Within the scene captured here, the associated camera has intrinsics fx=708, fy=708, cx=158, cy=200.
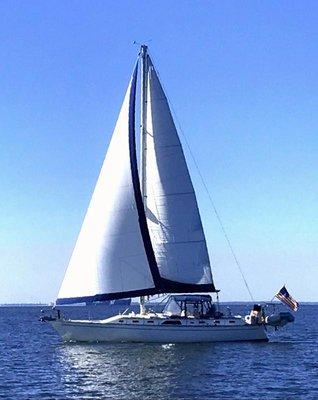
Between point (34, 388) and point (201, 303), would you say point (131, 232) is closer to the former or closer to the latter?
point (201, 303)

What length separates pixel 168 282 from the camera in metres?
48.5

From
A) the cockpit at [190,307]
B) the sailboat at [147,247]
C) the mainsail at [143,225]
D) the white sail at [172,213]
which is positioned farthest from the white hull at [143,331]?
the white sail at [172,213]

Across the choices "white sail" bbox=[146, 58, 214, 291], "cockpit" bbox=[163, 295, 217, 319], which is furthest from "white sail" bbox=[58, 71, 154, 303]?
"cockpit" bbox=[163, 295, 217, 319]

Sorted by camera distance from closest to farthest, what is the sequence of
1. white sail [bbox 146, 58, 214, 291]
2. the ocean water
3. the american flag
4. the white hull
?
1. the ocean water
2. the white hull
3. white sail [bbox 146, 58, 214, 291]
4. the american flag

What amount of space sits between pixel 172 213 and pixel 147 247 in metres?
3.26

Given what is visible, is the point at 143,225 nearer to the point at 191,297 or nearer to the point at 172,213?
the point at 172,213

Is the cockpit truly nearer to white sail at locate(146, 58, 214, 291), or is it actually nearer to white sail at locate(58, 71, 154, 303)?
white sail at locate(146, 58, 214, 291)

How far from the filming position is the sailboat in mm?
47031

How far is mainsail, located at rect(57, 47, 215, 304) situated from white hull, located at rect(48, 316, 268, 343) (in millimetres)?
1727

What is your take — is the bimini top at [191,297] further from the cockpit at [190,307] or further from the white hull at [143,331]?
the white hull at [143,331]

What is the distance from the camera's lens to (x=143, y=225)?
4778 centimetres

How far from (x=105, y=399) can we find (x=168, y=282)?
20.3 meters

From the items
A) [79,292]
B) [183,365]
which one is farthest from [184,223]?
[183,365]

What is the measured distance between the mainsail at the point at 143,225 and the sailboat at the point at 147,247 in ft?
0.22
